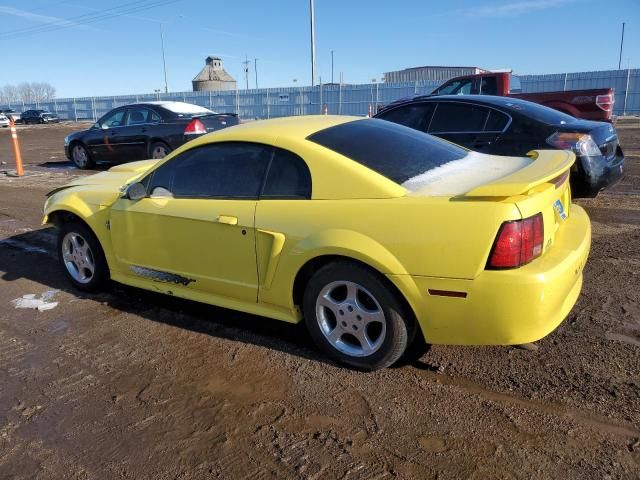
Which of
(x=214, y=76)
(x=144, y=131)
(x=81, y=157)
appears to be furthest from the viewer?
(x=214, y=76)

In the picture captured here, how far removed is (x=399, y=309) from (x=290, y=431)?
2.87ft

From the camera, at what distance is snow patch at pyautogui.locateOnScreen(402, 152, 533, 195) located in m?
3.01

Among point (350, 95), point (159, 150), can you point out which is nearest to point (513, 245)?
point (159, 150)

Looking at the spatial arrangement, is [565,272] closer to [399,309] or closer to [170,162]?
[399,309]

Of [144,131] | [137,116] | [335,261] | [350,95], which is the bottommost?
[335,261]

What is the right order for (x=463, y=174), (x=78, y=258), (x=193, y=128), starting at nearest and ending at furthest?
(x=463, y=174) < (x=78, y=258) < (x=193, y=128)

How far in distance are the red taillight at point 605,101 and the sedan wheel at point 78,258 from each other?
10459mm

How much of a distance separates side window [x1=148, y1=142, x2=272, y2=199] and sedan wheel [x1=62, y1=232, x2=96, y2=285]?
1.08 meters

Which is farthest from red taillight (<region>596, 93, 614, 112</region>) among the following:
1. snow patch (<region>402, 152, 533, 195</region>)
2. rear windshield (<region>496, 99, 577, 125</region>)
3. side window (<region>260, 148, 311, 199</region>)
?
side window (<region>260, 148, 311, 199</region>)

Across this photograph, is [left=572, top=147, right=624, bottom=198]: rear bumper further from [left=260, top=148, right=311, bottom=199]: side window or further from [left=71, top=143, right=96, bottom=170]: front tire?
[left=71, top=143, right=96, bottom=170]: front tire

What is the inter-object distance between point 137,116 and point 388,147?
9.56 m

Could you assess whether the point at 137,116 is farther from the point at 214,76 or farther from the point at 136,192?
the point at 214,76

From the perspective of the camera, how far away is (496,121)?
6398mm

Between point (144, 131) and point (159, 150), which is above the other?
point (144, 131)
